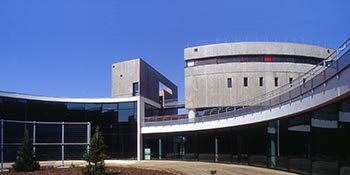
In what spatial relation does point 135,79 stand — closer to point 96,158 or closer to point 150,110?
point 150,110

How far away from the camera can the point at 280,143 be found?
26.3 metres

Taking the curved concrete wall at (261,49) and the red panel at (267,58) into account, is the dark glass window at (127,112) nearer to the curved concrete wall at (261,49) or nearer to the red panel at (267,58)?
the curved concrete wall at (261,49)

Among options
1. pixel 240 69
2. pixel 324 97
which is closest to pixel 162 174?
pixel 324 97

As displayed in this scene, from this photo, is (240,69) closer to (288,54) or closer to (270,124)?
(288,54)

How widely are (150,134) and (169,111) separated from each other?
975 cm

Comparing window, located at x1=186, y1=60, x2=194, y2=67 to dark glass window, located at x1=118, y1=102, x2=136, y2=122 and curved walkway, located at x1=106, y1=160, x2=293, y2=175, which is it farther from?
curved walkway, located at x1=106, y1=160, x2=293, y2=175

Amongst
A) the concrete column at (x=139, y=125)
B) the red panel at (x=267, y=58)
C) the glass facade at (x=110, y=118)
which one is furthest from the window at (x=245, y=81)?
the glass facade at (x=110, y=118)

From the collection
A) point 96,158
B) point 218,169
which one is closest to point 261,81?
point 218,169

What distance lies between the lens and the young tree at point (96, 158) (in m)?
20.4

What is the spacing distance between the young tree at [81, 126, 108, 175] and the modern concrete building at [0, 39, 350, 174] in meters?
9.81

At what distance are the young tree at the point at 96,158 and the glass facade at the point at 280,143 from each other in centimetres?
1051

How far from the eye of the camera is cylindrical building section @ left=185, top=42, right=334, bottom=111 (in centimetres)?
4681

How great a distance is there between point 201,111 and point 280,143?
19.7 metres

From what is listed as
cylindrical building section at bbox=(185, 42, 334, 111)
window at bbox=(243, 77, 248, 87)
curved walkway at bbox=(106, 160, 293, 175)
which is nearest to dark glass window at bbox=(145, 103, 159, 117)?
cylindrical building section at bbox=(185, 42, 334, 111)
